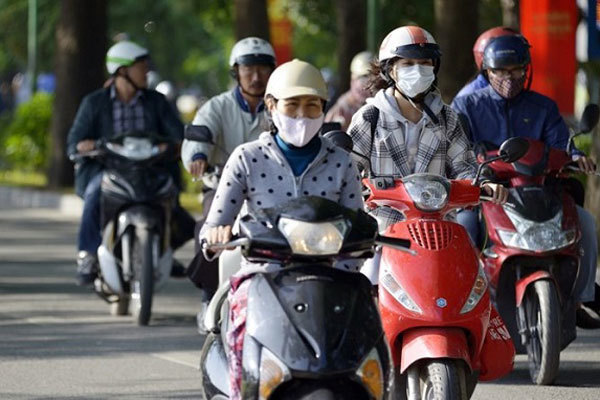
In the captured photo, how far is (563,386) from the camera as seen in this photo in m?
9.40

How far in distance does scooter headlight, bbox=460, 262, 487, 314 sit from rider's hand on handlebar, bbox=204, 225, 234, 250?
1301 mm

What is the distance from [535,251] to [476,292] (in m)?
1.71

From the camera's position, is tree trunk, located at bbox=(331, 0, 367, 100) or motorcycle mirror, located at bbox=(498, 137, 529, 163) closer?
motorcycle mirror, located at bbox=(498, 137, 529, 163)

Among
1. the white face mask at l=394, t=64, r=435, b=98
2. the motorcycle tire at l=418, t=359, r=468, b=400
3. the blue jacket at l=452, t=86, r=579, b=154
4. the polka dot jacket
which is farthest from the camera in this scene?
the blue jacket at l=452, t=86, r=579, b=154

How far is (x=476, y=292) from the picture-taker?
757cm

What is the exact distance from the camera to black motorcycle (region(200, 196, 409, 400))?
6102 millimetres

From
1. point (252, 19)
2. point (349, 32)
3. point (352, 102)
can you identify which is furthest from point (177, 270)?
point (349, 32)

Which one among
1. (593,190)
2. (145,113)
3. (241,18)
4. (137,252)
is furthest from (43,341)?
(241,18)

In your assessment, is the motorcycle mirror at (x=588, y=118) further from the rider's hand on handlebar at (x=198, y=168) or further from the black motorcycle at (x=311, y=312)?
the black motorcycle at (x=311, y=312)

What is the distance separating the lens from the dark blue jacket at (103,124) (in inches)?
501

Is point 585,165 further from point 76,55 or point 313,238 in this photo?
point 76,55

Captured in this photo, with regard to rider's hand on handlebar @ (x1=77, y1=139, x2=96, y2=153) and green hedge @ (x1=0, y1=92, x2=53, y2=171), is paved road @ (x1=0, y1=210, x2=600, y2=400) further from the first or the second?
green hedge @ (x1=0, y1=92, x2=53, y2=171)

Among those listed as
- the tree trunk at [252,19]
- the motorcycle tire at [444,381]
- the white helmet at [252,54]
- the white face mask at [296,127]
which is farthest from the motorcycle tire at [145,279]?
the tree trunk at [252,19]

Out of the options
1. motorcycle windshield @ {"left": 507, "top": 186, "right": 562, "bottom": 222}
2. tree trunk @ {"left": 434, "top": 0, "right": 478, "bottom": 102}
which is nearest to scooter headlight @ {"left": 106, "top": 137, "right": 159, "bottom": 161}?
motorcycle windshield @ {"left": 507, "top": 186, "right": 562, "bottom": 222}
